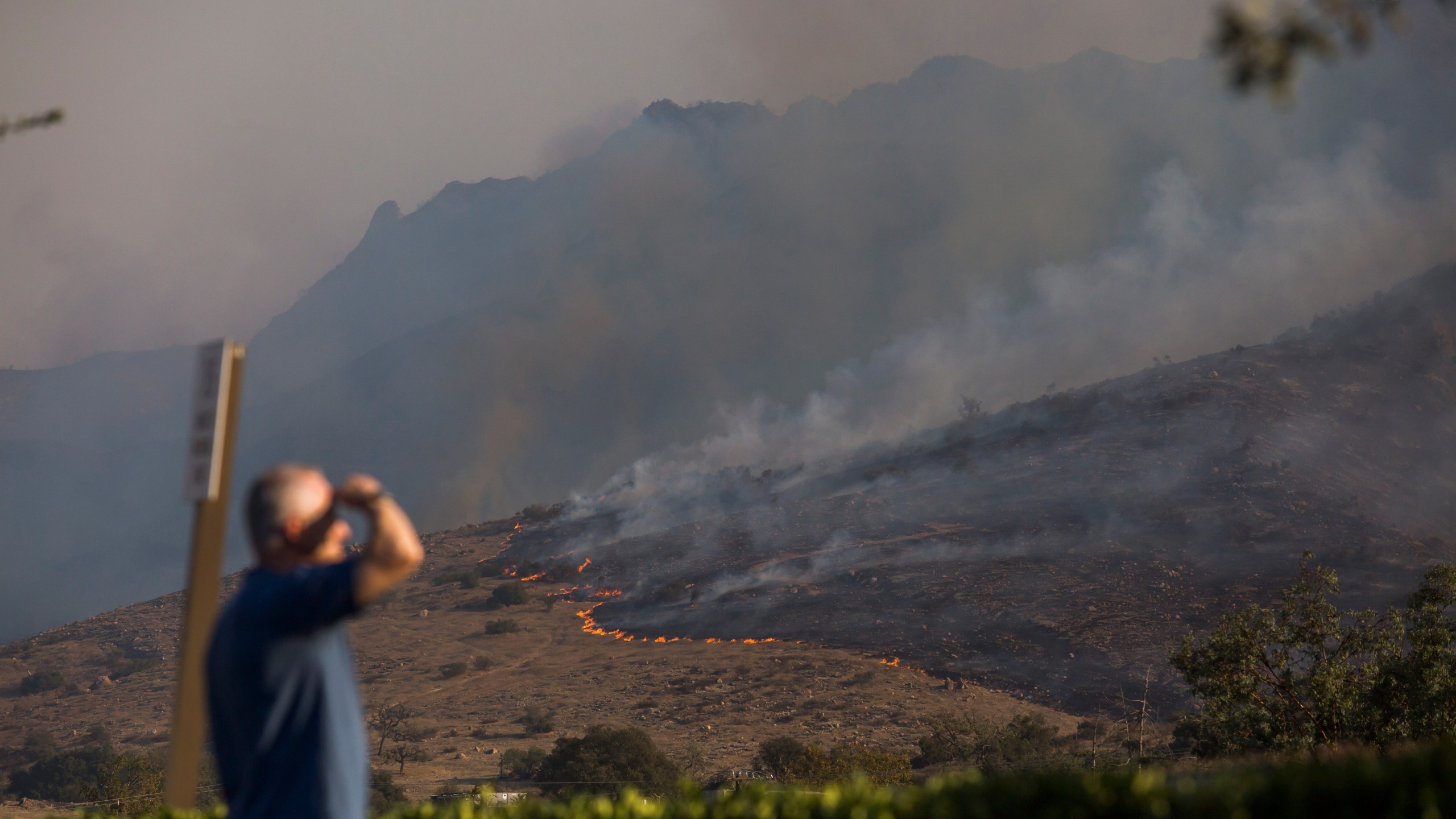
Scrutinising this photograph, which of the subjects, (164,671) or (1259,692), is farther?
(164,671)

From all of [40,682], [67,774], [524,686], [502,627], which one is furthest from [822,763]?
[40,682]

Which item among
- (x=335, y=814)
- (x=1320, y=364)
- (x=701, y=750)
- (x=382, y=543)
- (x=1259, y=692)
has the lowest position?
(x=701, y=750)

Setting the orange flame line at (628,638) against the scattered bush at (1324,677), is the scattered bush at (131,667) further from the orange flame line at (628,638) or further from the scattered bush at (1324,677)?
the scattered bush at (1324,677)

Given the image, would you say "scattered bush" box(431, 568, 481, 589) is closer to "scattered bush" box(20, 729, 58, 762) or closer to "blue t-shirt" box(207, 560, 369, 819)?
"scattered bush" box(20, 729, 58, 762)

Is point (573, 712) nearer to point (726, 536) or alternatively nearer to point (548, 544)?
point (726, 536)

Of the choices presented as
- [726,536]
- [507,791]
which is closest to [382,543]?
[507,791]

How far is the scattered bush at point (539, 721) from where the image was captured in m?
72.4

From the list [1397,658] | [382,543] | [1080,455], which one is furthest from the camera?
[1080,455]

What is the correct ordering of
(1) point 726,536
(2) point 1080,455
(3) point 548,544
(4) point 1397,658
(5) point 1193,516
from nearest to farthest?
(4) point 1397,658
(5) point 1193,516
(2) point 1080,455
(1) point 726,536
(3) point 548,544

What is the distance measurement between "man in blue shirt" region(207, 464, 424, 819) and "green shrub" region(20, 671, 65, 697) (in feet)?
380

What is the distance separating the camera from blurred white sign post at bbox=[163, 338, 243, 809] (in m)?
4.56

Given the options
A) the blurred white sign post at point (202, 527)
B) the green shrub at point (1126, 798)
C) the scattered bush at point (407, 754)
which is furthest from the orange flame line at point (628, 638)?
the green shrub at point (1126, 798)

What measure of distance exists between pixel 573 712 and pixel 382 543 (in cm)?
7726

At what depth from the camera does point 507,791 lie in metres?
51.4
